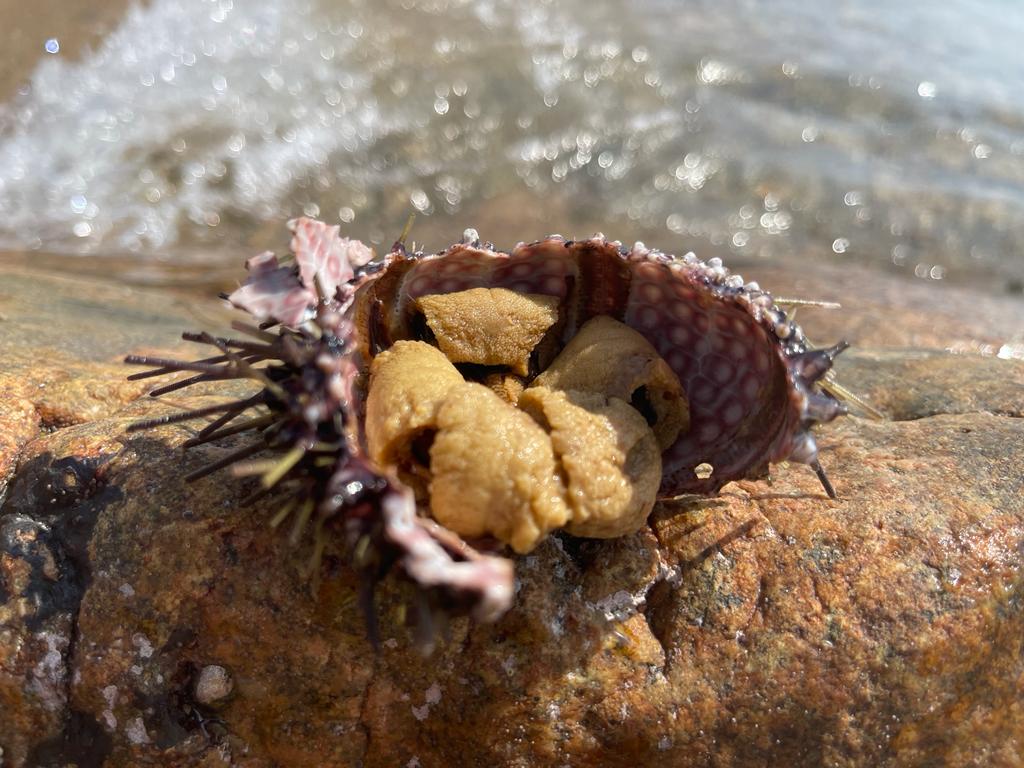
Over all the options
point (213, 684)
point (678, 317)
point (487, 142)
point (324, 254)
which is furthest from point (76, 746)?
point (487, 142)

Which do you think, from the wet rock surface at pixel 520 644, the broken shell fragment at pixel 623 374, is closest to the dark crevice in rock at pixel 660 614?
the wet rock surface at pixel 520 644

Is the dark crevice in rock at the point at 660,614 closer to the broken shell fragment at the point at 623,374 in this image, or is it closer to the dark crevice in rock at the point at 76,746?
the broken shell fragment at the point at 623,374

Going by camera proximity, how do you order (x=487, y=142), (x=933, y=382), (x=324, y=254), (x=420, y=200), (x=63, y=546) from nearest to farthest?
(x=324, y=254) → (x=63, y=546) → (x=933, y=382) → (x=420, y=200) → (x=487, y=142)

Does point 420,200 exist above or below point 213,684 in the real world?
below

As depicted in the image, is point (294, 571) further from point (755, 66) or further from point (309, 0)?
point (755, 66)

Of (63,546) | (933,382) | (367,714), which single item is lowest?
(933,382)

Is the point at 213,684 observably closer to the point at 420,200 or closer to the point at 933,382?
the point at 933,382

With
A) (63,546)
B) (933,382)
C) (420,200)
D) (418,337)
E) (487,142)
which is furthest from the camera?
(487,142)

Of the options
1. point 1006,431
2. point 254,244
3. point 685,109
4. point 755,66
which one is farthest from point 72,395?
point 755,66
